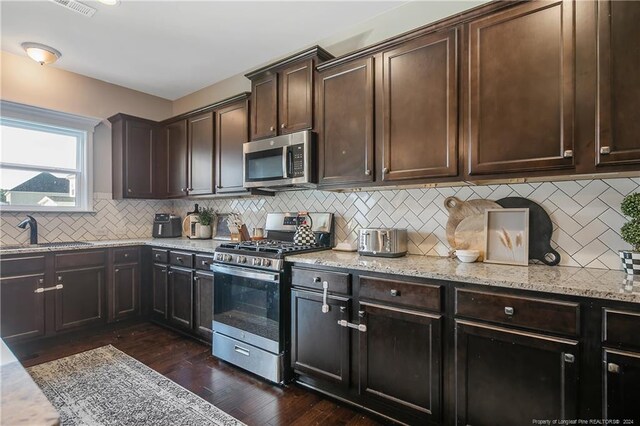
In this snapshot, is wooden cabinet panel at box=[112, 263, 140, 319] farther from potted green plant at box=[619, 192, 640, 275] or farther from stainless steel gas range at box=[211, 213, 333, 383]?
potted green plant at box=[619, 192, 640, 275]

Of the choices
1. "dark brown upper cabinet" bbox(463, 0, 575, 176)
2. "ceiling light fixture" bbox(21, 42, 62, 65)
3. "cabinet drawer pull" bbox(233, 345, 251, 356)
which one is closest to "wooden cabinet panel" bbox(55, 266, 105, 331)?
"cabinet drawer pull" bbox(233, 345, 251, 356)

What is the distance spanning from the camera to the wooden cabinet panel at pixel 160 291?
3432 millimetres

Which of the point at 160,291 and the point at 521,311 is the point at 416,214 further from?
the point at 160,291

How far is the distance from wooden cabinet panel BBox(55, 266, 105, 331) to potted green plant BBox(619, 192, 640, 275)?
13.8 feet

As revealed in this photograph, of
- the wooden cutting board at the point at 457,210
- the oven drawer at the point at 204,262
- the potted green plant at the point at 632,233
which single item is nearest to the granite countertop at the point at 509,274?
the potted green plant at the point at 632,233

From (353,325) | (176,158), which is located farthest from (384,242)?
(176,158)

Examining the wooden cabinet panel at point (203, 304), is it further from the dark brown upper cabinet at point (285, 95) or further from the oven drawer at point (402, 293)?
the oven drawer at point (402, 293)

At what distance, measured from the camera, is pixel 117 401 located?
2121 millimetres

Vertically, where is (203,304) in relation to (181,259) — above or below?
below

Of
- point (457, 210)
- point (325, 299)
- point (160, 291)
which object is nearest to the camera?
point (325, 299)

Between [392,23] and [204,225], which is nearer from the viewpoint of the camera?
[392,23]

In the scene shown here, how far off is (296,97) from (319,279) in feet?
5.04

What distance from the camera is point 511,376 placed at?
1.53 m

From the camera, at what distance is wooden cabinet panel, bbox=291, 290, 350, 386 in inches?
82.1
